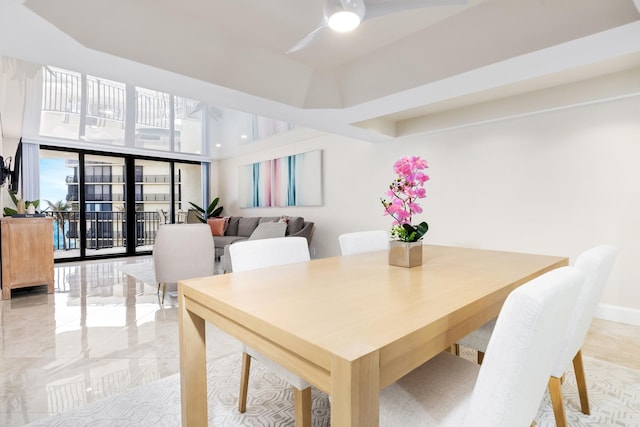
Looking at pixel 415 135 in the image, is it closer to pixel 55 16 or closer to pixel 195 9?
pixel 195 9

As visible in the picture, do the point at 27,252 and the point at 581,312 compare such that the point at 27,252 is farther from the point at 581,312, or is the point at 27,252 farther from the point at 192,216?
the point at 581,312

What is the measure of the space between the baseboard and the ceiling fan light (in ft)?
10.8

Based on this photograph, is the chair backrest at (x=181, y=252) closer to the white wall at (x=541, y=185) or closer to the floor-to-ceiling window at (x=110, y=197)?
the white wall at (x=541, y=185)

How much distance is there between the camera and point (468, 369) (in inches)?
43.7

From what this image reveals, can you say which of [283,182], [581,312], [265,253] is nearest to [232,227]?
[283,182]

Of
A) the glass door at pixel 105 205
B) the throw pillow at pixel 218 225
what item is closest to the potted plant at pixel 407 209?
the throw pillow at pixel 218 225

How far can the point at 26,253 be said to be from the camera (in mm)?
3531

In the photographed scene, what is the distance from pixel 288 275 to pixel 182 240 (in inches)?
93.6

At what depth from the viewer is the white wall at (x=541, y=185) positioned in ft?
8.77

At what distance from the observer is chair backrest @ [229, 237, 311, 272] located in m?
1.54

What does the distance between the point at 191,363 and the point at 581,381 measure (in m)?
1.77

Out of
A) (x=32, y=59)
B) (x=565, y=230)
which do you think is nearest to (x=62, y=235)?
(x=32, y=59)

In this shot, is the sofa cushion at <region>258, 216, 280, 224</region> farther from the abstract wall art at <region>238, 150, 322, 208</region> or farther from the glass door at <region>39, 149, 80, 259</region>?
the glass door at <region>39, 149, 80, 259</region>

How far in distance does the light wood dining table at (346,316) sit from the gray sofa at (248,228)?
3.33 m
